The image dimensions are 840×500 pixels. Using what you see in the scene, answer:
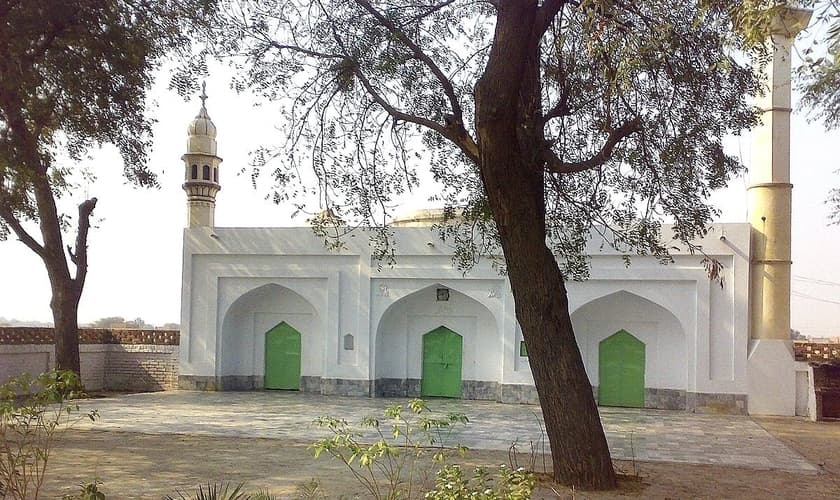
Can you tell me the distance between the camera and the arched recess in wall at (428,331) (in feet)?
51.9

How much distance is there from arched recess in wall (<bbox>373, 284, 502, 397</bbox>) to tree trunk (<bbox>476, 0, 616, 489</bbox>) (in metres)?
8.73

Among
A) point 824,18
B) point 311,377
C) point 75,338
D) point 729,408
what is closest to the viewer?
point 824,18

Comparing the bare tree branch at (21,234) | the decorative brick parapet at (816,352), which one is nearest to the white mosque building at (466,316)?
the decorative brick parapet at (816,352)

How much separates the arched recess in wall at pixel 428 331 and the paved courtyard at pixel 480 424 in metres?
0.82

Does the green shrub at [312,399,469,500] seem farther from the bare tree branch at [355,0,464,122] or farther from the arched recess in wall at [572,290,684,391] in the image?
Answer: the arched recess in wall at [572,290,684,391]

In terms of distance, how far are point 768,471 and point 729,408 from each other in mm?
5905

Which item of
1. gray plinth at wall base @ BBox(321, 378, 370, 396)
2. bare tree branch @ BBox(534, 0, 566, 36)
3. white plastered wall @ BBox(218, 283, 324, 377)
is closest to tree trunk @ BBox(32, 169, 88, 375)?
white plastered wall @ BBox(218, 283, 324, 377)

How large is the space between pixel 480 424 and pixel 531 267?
212 inches

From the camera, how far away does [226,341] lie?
16953mm

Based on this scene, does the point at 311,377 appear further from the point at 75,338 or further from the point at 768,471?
the point at 768,471

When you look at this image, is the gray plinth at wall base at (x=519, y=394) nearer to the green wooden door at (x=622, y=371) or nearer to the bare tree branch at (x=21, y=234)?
the green wooden door at (x=622, y=371)

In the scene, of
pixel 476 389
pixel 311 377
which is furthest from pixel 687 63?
pixel 311 377

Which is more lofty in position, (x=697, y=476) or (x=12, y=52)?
(x=12, y=52)

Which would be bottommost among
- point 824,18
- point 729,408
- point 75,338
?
point 729,408
